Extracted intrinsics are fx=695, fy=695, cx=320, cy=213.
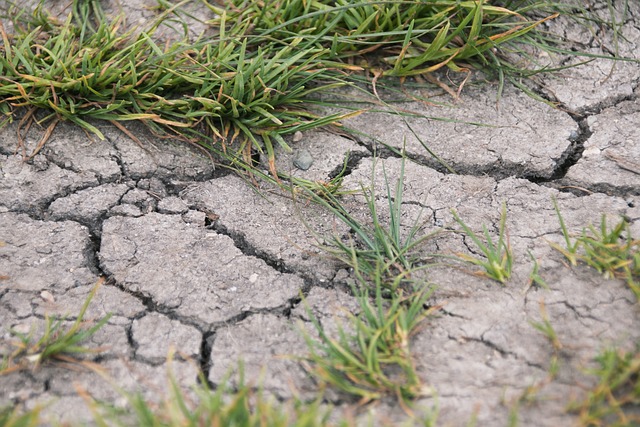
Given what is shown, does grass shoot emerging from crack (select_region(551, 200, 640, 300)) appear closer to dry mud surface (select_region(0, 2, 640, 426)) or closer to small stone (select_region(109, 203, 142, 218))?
dry mud surface (select_region(0, 2, 640, 426))

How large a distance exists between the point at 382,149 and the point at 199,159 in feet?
2.07

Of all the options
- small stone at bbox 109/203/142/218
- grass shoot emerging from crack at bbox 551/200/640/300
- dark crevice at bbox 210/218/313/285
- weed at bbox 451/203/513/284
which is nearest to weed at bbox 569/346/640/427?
grass shoot emerging from crack at bbox 551/200/640/300

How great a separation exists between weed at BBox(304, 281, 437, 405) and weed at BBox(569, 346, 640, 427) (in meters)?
0.36

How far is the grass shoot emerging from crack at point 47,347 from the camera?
1718mm

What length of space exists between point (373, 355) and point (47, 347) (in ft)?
2.65

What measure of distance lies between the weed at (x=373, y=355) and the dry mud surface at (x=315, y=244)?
0.04 metres

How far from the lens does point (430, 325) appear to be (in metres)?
1.83

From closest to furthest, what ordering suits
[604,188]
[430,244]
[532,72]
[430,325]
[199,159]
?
[430,325]
[430,244]
[604,188]
[199,159]
[532,72]

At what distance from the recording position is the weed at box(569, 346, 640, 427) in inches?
59.1

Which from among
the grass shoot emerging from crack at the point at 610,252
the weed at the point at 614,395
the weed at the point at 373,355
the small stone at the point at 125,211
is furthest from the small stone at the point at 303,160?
the weed at the point at 614,395

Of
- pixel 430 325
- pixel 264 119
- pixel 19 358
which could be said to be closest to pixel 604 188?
pixel 430 325

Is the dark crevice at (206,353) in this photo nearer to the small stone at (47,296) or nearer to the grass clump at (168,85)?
the small stone at (47,296)

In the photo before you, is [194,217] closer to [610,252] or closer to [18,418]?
[18,418]

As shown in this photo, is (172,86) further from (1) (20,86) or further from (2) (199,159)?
(1) (20,86)
